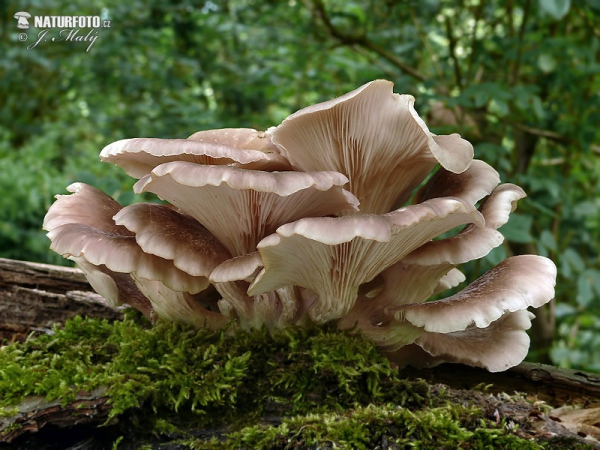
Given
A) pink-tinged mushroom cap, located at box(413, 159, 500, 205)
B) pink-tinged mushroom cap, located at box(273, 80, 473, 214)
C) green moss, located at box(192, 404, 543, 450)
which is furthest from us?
pink-tinged mushroom cap, located at box(413, 159, 500, 205)

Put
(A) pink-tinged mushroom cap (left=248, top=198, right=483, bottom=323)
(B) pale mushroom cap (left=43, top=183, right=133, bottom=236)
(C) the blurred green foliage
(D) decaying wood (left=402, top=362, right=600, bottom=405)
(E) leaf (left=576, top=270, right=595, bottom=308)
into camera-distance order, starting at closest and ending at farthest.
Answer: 1. (A) pink-tinged mushroom cap (left=248, top=198, right=483, bottom=323)
2. (B) pale mushroom cap (left=43, top=183, right=133, bottom=236)
3. (D) decaying wood (left=402, top=362, right=600, bottom=405)
4. (E) leaf (left=576, top=270, right=595, bottom=308)
5. (C) the blurred green foliage

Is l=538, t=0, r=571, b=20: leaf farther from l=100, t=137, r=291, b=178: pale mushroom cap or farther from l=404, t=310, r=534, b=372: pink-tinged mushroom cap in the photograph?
l=100, t=137, r=291, b=178: pale mushroom cap

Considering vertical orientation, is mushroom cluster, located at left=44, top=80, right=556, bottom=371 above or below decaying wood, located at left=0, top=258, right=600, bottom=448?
above

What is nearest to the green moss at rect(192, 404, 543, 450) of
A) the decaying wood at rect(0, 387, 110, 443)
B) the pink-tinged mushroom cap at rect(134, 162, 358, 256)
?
the decaying wood at rect(0, 387, 110, 443)

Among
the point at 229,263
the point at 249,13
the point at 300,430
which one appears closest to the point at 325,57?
the point at 249,13

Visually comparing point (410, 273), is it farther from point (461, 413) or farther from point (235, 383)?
point (235, 383)

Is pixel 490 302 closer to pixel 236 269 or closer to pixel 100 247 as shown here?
pixel 236 269

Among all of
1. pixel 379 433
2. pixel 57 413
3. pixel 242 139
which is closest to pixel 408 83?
pixel 242 139

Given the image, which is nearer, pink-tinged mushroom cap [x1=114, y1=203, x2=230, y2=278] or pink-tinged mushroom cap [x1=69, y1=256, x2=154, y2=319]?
pink-tinged mushroom cap [x1=114, y1=203, x2=230, y2=278]
